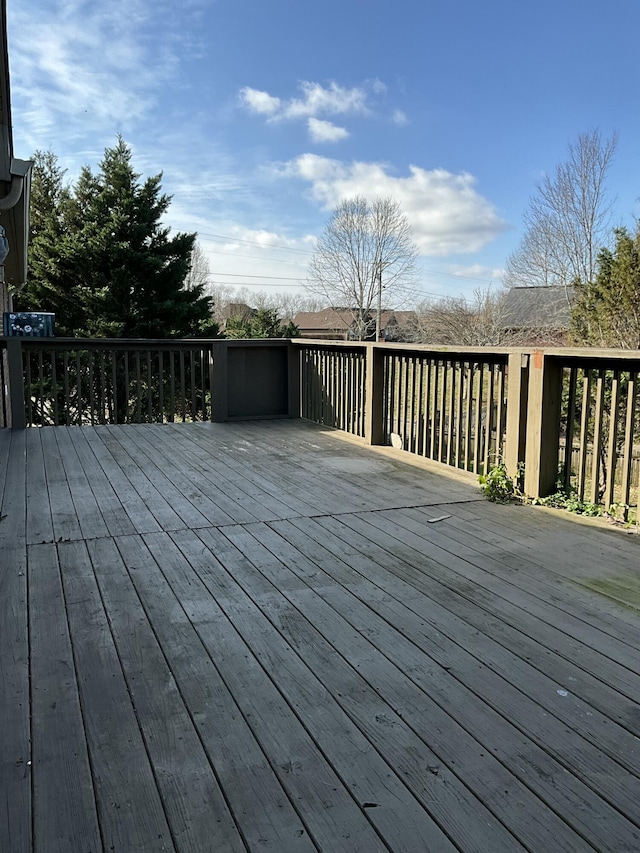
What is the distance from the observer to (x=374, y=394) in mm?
5609

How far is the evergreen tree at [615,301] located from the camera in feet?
38.5

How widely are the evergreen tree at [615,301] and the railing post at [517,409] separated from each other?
9062 millimetres

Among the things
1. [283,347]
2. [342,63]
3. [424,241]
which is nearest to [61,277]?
[342,63]

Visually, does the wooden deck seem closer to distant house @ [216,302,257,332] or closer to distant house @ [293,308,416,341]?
distant house @ [293,308,416,341]

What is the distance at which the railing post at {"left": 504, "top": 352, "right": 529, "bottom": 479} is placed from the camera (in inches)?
150

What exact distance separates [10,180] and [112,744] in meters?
5.50

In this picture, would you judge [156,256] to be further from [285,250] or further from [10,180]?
[285,250]

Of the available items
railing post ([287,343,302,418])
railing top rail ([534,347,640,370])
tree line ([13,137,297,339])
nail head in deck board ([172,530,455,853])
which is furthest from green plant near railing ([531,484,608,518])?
tree line ([13,137,297,339])

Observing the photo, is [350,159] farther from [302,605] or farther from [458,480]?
[302,605]

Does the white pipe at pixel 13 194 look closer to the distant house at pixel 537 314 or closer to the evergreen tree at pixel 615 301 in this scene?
the evergreen tree at pixel 615 301

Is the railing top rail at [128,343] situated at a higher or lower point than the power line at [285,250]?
lower

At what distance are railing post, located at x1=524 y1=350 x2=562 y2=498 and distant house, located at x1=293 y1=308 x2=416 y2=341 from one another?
18.4 metres

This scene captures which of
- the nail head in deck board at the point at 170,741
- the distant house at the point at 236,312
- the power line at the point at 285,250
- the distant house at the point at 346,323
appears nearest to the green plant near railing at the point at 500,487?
the nail head in deck board at the point at 170,741

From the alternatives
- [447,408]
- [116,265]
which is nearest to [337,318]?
[116,265]
